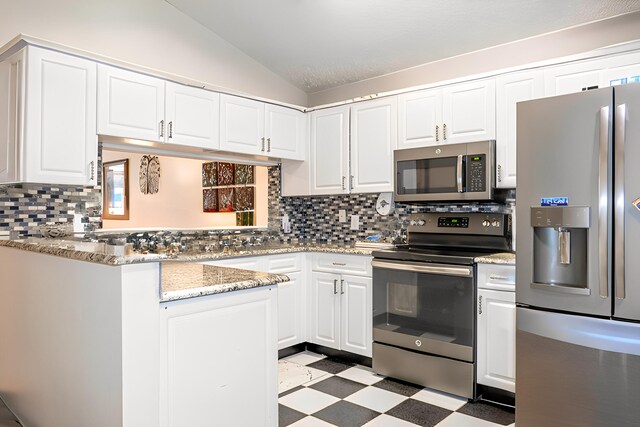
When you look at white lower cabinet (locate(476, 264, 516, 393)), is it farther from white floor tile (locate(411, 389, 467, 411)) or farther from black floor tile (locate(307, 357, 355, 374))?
black floor tile (locate(307, 357, 355, 374))

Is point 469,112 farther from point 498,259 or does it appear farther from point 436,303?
point 436,303

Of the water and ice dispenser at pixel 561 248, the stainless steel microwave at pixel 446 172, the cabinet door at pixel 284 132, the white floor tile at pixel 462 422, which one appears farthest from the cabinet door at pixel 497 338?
the cabinet door at pixel 284 132

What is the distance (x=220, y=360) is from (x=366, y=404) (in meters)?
1.38

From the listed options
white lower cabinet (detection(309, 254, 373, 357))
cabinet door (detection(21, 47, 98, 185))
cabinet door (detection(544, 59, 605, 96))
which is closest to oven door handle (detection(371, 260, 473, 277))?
white lower cabinet (detection(309, 254, 373, 357))

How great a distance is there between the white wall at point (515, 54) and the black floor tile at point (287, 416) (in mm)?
2668

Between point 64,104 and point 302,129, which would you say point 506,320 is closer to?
point 302,129

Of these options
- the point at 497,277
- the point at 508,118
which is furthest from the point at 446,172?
the point at 497,277

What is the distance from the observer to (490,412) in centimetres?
256

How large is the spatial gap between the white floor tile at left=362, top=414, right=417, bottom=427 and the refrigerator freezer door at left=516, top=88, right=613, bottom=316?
3.02ft

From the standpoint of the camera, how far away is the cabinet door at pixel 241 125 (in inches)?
136

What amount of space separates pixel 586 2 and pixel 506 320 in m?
1.99

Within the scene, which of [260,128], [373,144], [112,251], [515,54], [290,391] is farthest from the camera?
[260,128]

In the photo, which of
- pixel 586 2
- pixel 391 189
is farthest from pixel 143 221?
pixel 586 2

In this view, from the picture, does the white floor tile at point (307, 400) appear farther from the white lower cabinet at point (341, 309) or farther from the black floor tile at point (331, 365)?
the white lower cabinet at point (341, 309)
